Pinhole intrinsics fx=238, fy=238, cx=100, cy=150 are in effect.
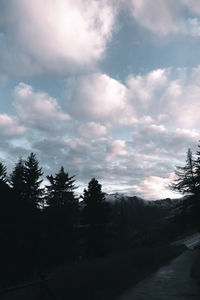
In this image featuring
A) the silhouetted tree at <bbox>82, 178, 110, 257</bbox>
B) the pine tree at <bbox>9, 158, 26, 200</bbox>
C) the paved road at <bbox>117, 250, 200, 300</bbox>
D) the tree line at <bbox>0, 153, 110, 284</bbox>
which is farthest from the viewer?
the silhouetted tree at <bbox>82, 178, 110, 257</bbox>

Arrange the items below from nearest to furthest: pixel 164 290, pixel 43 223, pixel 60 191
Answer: pixel 164 290 < pixel 43 223 < pixel 60 191

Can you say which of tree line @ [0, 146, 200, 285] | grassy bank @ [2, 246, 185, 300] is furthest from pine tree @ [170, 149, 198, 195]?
grassy bank @ [2, 246, 185, 300]

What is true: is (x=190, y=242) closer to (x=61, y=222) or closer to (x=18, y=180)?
(x=61, y=222)

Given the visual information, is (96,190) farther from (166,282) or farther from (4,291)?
(4,291)

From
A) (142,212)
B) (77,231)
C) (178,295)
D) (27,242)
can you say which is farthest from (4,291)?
(142,212)

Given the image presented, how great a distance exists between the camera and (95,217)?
30.1 meters

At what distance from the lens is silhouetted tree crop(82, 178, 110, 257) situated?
29062 mm

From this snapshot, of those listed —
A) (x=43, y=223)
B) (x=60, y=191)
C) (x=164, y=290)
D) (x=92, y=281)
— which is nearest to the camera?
(x=92, y=281)

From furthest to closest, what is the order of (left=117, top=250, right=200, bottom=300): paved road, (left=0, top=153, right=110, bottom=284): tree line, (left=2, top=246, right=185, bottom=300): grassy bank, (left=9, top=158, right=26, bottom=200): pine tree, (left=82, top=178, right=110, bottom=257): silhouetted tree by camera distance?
1. (left=82, top=178, right=110, bottom=257): silhouetted tree
2. (left=9, top=158, right=26, bottom=200): pine tree
3. (left=0, top=153, right=110, bottom=284): tree line
4. (left=117, top=250, right=200, bottom=300): paved road
5. (left=2, top=246, right=185, bottom=300): grassy bank

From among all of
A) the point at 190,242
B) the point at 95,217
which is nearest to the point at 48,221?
the point at 95,217

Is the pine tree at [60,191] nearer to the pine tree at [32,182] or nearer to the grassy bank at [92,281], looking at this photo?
the pine tree at [32,182]

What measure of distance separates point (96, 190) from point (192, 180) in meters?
12.5

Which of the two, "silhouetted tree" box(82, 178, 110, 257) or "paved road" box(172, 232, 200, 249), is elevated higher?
"silhouetted tree" box(82, 178, 110, 257)

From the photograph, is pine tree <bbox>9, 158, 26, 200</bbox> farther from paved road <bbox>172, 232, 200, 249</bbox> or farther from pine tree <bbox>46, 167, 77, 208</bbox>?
paved road <bbox>172, 232, 200, 249</bbox>
